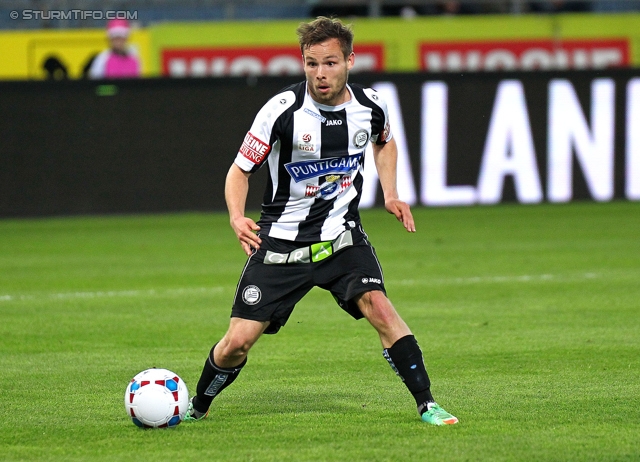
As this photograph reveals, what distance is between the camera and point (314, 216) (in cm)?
607

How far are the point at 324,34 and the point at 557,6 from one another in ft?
56.8

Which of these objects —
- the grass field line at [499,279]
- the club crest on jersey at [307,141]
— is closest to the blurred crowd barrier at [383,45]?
the grass field line at [499,279]

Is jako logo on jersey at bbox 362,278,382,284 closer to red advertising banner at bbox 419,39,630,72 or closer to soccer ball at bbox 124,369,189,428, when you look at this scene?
soccer ball at bbox 124,369,189,428

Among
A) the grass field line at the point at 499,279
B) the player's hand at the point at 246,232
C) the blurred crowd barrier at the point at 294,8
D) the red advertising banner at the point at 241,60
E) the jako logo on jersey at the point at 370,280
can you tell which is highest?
the player's hand at the point at 246,232

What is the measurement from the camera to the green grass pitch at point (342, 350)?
555 centimetres

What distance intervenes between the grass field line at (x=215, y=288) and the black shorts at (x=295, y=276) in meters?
5.02

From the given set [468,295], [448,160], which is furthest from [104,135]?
[468,295]

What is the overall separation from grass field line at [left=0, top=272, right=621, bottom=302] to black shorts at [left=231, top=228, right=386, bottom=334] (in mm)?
5019

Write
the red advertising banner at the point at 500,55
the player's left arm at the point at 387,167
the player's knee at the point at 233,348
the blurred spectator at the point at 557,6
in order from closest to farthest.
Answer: the player's knee at the point at 233,348
the player's left arm at the point at 387,167
the red advertising banner at the point at 500,55
the blurred spectator at the point at 557,6

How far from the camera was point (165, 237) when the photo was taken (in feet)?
50.7

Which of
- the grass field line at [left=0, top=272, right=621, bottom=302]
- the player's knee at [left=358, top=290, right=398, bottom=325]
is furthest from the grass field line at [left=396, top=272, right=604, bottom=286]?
the player's knee at [left=358, top=290, right=398, bottom=325]

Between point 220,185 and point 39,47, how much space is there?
15.6 ft

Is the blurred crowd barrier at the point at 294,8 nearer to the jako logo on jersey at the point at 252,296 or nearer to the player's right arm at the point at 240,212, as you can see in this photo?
the player's right arm at the point at 240,212

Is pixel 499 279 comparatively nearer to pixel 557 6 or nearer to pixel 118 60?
pixel 118 60
